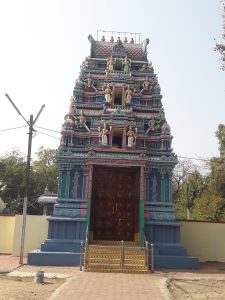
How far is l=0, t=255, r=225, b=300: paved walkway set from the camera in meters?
8.74

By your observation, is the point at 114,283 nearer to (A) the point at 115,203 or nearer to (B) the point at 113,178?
(A) the point at 115,203

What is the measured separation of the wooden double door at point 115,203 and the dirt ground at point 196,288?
490 centimetres

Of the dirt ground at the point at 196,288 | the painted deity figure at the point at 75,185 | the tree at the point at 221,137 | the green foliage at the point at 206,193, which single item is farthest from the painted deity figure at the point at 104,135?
the tree at the point at 221,137

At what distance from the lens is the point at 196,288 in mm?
10289

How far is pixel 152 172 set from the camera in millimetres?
16516

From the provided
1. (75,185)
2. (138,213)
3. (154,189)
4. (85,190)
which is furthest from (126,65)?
(138,213)

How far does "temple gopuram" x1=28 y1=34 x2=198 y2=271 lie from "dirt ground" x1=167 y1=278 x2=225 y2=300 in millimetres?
2276

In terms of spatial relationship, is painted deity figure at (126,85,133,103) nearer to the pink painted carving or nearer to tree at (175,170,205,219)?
the pink painted carving

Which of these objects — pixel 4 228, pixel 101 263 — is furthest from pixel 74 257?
pixel 4 228

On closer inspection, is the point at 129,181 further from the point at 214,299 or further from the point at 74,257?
the point at 214,299

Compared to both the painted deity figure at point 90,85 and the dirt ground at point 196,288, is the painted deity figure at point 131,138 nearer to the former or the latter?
the painted deity figure at point 90,85

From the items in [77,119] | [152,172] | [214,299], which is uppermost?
[77,119]

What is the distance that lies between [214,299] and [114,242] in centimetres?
735

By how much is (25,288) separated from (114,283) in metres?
2.70
